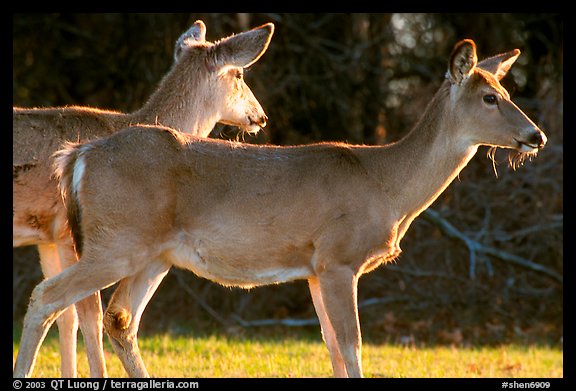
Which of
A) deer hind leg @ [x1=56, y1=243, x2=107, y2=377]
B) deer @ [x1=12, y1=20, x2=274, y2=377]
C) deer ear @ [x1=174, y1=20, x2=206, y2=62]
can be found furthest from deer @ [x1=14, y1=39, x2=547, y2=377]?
deer ear @ [x1=174, y1=20, x2=206, y2=62]

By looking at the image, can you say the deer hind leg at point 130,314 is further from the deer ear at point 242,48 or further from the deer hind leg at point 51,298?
the deer ear at point 242,48

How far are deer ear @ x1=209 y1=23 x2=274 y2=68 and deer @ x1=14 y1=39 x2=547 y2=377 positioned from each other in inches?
58.8

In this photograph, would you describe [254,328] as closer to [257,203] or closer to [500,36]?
[500,36]

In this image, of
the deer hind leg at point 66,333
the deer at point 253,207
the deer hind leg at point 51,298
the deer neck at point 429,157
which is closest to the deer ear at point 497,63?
the deer at point 253,207

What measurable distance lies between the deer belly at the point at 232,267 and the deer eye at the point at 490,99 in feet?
5.62

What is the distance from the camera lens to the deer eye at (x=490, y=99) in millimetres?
7484

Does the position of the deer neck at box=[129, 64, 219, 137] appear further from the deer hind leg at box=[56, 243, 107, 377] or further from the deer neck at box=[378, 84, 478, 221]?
the deer neck at box=[378, 84, 478, 221]

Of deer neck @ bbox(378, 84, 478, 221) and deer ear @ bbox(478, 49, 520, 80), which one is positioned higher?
deer ear @ bbox(478, 49, 520, 80)

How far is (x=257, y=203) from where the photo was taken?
707 centimetres

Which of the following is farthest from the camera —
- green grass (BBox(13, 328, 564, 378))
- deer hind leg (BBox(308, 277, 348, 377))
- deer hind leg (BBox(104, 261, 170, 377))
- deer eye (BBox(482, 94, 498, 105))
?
green grass (BBox(13, 328, 564, 378))

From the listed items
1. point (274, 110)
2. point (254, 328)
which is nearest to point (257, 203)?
point (254, 328)

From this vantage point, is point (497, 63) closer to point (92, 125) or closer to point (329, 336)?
point (329, 336)

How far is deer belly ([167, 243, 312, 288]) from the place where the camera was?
6984 mm

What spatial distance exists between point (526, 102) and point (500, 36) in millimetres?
1156
